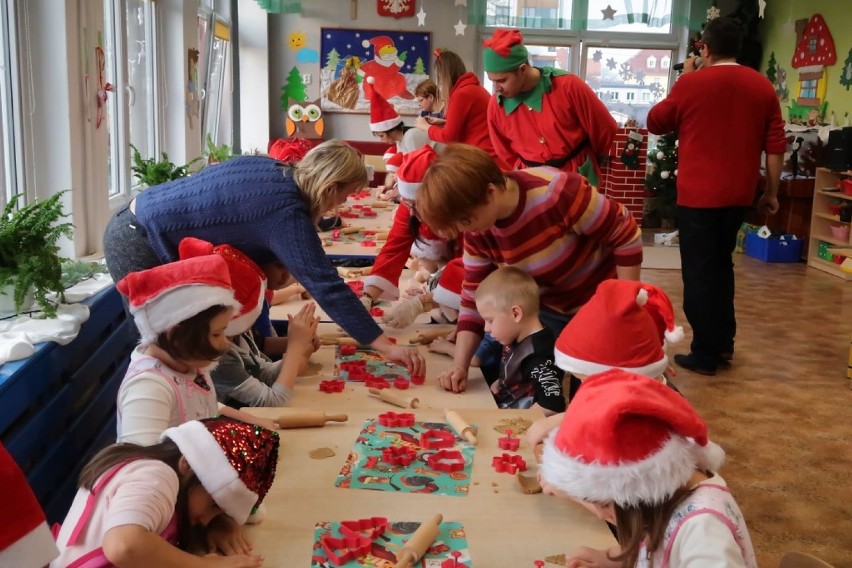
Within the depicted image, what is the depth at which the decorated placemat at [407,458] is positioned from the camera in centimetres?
158

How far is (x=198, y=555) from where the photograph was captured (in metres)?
1.32

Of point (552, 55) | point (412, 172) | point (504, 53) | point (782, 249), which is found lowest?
point (782, 249)

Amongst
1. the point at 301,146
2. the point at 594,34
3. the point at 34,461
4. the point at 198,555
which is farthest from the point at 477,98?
the point at 594,34

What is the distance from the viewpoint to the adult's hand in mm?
2176

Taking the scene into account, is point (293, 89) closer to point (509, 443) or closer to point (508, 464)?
point (509, 443)

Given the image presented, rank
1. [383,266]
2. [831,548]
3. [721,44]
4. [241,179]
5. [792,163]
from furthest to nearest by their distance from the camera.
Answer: [792,163]
[721,44]
[383,266]
[831,548]
[241,179]

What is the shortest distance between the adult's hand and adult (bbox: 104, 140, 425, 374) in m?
0.08

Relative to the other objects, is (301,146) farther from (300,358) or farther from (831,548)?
(831,548)

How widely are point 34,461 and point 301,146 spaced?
2.91 metres

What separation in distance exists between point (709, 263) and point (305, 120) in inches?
226

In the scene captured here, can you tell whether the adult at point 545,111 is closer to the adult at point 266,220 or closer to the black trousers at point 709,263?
the black trousers at point 709,263

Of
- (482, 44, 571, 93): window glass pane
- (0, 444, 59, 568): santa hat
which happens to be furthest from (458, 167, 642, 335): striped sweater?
(482, 44, 571, 93): window glass pane

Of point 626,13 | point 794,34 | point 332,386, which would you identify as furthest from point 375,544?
point 626,13

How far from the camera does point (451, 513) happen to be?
1.47 metres
